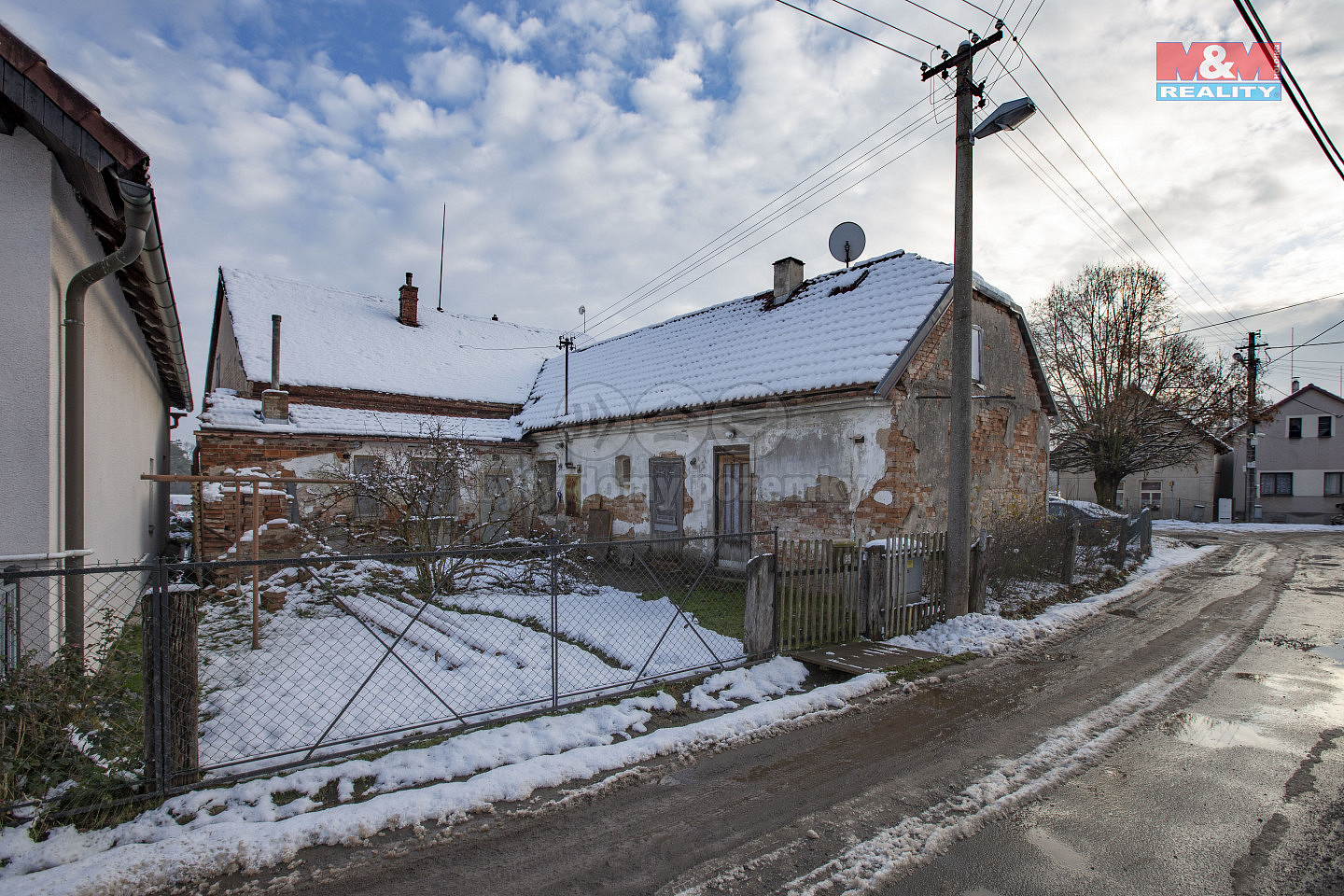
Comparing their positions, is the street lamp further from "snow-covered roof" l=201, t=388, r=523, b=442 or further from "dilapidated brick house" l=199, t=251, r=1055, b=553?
"snow-covered roof" l=201, t=388, r=523, b=442

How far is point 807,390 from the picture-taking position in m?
10.2

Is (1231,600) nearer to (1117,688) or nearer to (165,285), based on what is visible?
(1117,688)

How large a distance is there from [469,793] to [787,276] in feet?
41.6

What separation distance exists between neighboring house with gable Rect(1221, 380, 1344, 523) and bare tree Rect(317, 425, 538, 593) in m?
34.3

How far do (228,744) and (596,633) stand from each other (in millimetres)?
3860

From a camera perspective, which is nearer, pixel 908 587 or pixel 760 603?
pixel 760 603

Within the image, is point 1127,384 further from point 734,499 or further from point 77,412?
point 77,412

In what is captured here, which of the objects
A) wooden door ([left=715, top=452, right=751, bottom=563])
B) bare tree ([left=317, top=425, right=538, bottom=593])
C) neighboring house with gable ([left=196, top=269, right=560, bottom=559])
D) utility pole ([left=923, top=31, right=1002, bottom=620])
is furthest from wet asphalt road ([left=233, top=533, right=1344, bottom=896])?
neighboring house with gable ([left=196, top=269, right=560, bottom=559])

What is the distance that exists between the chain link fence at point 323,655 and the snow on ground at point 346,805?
0.22 meters

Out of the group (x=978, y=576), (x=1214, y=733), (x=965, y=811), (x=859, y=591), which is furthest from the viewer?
(x=978, y=576)

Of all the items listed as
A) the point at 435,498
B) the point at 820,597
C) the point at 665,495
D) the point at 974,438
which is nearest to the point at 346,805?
the point at 820,597

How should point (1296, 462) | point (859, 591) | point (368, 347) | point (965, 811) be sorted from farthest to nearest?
1. point (1296, 462)
2. point (368, 347)
3. point (859, 591)
4. point (965, 811)

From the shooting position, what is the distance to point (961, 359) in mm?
8383

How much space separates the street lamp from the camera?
827cm
